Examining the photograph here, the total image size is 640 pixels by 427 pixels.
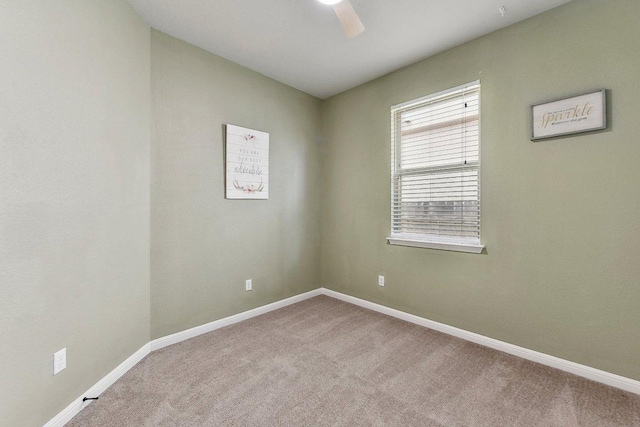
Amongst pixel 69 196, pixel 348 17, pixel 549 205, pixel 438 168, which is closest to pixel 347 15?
pixel 348 17

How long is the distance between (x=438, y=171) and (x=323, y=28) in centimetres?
163

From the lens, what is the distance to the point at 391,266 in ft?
10.3

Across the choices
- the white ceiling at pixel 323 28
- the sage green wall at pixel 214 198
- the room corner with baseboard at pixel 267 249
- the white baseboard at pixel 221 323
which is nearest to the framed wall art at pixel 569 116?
the room corner with baseboard at pixel 267 249

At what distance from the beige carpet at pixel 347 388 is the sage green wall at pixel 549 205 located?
0.31 metres

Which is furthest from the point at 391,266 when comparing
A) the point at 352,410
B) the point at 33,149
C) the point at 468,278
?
the point at 33,149

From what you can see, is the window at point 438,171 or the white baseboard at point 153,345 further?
the window at point 438,171

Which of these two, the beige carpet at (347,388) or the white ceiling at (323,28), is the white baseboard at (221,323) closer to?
the beige carpet at (347,388)

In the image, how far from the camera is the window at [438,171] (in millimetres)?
2559

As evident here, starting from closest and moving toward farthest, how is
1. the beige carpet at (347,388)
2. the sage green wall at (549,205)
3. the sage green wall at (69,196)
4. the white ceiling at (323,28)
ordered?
1. the sage green wall at (69,196)
2. the beige carpet at (347,388)
3. the sage green wall at (549,205)
4. the white ceiling at (323,28)

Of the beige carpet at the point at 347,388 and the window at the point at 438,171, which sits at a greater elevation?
the window at the point at 438,171

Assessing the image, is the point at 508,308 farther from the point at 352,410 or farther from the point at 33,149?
the point at 33,149

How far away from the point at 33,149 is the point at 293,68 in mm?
2299

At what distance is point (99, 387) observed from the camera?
5.89 ft

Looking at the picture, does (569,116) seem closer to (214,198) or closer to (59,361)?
(214,198)
